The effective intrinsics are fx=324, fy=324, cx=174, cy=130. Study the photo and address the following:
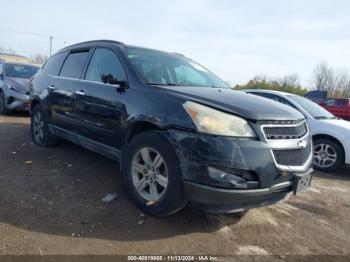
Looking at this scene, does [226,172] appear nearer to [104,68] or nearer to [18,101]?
[104,68]

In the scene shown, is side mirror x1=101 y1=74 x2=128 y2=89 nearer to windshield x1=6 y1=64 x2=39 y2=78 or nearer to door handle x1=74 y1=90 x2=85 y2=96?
door handle x1=74 y1=90 x2=85 y2=96

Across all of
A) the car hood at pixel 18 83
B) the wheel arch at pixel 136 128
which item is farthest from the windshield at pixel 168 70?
the car hood at pixel 18 83

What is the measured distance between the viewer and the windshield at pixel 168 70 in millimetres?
3866

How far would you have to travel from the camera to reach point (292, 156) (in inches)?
123

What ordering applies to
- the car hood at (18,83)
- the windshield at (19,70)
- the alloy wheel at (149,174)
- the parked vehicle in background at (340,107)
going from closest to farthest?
the alloy wheel at (149,174)
the car hood at (18,83)
the windshield at (19,70)
the parked vehicle in background at (340,107)

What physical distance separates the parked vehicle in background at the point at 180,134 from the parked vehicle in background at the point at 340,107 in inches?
565

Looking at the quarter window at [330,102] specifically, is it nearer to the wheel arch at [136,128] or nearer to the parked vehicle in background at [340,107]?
the parked vehicle in background at [340,107]

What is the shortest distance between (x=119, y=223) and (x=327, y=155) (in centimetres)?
488

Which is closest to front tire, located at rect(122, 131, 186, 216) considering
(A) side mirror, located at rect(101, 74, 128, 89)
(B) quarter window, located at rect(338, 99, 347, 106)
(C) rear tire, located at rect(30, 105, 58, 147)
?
(A) side mirror, located at rect(101, 74, 128, 89)

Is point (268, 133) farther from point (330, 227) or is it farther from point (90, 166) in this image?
point (90, 166)

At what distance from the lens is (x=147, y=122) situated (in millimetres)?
3396

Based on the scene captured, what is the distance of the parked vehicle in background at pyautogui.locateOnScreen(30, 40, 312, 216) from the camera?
2832 millimetres

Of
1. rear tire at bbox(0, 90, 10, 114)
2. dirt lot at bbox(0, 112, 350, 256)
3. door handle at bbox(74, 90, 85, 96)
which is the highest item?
door handle at bbox(74, 90, 85, 96)

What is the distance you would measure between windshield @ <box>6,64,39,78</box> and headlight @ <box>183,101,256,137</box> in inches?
324
